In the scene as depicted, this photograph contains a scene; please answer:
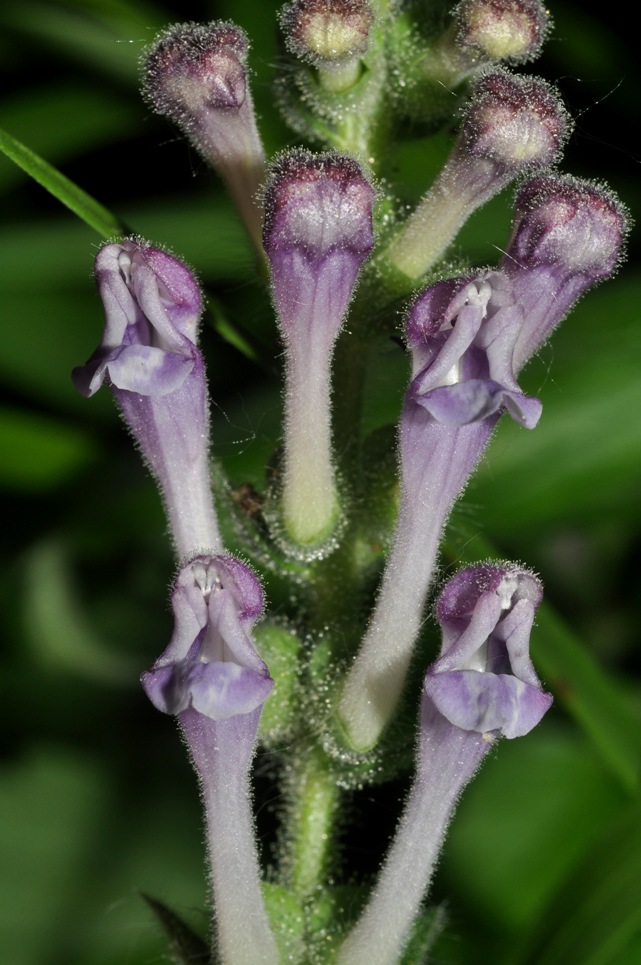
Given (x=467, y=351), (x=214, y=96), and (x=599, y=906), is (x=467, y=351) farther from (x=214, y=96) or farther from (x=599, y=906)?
(x=599, y=906)

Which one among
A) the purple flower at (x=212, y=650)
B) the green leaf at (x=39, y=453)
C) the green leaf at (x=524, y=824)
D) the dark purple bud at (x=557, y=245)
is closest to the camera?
the purple flower at (x=212, y=650)

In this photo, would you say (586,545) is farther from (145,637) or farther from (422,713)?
(422,713)

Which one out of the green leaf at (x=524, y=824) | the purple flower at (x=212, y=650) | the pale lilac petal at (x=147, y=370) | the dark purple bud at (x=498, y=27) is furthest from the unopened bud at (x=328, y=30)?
the green leaf at (x=524, y=824)

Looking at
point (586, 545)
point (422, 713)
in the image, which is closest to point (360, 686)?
point (422, 713)

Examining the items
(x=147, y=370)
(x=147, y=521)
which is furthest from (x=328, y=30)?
(x=147, y=521)

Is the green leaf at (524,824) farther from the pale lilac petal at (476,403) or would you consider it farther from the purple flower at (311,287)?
the pale lilac petal at (476,403)

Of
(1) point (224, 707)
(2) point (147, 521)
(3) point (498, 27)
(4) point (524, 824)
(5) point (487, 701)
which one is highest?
(3) point (498, 27)
